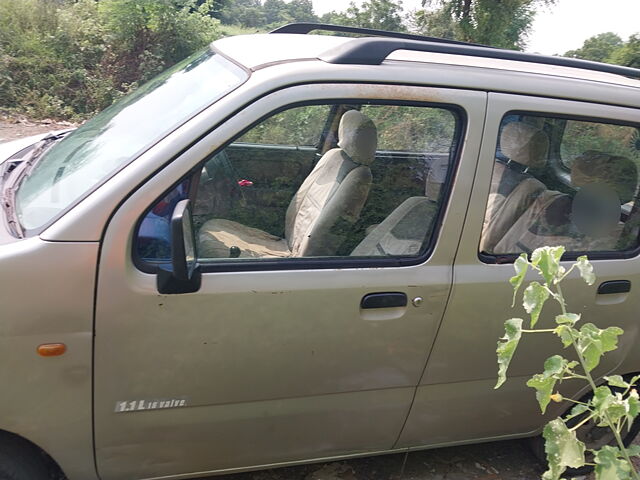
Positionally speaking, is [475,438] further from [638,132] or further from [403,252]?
[638,132]

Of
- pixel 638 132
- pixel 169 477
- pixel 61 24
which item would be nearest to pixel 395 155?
pixel 638 132

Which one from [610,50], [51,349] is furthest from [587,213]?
[610,50]

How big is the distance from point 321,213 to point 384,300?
46 cm

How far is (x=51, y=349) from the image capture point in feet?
5.97

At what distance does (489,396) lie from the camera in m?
2.50

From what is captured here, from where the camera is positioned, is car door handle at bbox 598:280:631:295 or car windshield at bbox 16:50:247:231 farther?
car door handle at bbox 598:280:631:295

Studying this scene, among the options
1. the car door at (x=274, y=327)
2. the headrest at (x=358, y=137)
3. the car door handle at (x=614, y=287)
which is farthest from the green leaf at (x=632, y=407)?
the headrest at (x=358, y=137)

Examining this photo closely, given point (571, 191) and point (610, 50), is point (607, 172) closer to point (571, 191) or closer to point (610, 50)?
Result: point (571, 191)

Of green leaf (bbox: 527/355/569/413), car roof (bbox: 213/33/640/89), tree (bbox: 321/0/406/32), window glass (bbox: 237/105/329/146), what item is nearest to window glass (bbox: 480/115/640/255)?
car roof (bbox: 213/33/640/89)

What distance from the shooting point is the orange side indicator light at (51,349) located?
5.94 feet

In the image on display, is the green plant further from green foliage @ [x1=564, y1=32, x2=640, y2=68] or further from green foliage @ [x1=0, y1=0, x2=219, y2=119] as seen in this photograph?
green foliage @ [x1=564, y1=32, x2=640, y2=68]

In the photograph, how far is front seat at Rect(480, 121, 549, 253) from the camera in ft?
7.59

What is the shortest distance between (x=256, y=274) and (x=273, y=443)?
28.8 inches

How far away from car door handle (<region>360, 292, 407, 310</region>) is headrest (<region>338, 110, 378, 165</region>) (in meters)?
0.58
